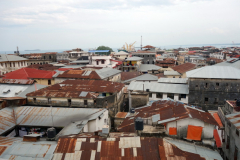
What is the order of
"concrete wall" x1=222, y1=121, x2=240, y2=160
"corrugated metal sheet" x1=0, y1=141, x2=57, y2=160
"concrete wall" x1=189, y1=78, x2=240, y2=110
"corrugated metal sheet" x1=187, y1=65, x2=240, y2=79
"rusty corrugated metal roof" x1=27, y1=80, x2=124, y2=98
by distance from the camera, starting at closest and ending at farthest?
"corrugated metal sheet" x1=0, y1=141, x2=57, y2=160 < "concrete wall" x1=222, y1=121, x2=240, y2=160 < "rusty corrugated metal roof" x1=27, y1=80, x2=124, y2=98 < "corrugated metal sheet" x1=187, y1=65, x2=240, y2=79 < "concrete wall" x1=189, y1=78, x2=240, y2=110

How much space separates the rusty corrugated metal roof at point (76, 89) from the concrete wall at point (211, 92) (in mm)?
13495

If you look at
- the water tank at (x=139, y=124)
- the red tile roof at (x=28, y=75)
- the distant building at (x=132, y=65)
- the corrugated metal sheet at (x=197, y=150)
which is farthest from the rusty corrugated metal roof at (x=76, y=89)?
the distant building at (x=132, y=65)

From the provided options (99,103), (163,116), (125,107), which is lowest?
(125,107)

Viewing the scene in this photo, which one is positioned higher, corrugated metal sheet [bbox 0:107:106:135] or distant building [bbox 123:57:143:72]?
distant building [bbox 123:57:143:72]

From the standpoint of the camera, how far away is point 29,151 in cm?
1332

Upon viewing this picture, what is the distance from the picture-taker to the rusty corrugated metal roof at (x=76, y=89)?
2991cm

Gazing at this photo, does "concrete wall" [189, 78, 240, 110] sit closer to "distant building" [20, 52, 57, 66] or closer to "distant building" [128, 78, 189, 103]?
"distant building" [128, 78, 189, 103]

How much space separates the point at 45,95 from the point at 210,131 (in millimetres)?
24347

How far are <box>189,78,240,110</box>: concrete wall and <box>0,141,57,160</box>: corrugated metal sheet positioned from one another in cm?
2683

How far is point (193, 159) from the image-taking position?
1188 centimetres

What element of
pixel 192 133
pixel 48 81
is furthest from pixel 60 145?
pixel 48 81

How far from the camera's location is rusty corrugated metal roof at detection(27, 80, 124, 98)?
2991 cm

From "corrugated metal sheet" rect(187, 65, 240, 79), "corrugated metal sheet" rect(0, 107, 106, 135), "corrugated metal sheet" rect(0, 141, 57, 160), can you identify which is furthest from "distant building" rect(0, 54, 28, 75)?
"corrugated metal sheet" rect(187, 65, 240, 79)

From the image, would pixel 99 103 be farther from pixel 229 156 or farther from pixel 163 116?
pixel 229 156
